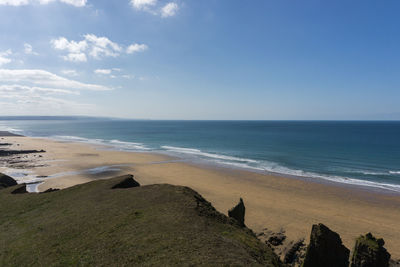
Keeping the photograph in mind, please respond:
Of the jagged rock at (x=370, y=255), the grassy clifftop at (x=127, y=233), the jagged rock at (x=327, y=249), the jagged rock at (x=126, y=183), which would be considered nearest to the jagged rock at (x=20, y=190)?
the grassy clifftop at (x=127, y=233)

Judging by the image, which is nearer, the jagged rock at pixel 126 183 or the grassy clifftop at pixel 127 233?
the grassy clifftop at pixel 127 233

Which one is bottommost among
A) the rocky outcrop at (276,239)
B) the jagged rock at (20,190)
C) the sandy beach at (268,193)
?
the sandy beach at (268,193)

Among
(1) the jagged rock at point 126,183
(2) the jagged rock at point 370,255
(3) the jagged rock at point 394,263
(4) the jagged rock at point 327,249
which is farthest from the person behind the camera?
(1) the jagged rock at point 126,183

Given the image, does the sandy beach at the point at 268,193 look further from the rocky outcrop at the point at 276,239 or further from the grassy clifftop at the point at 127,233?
the grassy clifftop at the point at 127,233

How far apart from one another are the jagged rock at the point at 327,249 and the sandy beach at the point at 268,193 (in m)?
7.69

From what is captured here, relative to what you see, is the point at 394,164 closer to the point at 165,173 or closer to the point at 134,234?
the point at 165,173

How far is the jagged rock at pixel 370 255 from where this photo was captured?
12070mm

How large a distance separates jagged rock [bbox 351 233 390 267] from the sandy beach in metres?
8.16

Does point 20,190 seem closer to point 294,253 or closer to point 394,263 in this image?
point 294,253

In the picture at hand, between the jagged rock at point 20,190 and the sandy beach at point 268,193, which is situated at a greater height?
the jagged rock at point 20,190

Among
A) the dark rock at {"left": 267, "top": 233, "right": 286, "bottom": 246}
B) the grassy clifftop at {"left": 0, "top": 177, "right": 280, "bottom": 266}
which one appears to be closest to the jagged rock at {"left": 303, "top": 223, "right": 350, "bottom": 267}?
the grassy clifftop at {"left": 0, "top": 177, "right": 280, "bottom": 266}

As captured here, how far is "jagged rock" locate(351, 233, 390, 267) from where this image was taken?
12070 mm

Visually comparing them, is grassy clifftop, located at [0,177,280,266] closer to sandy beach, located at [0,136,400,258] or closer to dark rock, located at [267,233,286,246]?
dark rock, located at [267,233,286,246]

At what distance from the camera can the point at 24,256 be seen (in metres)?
12.1
